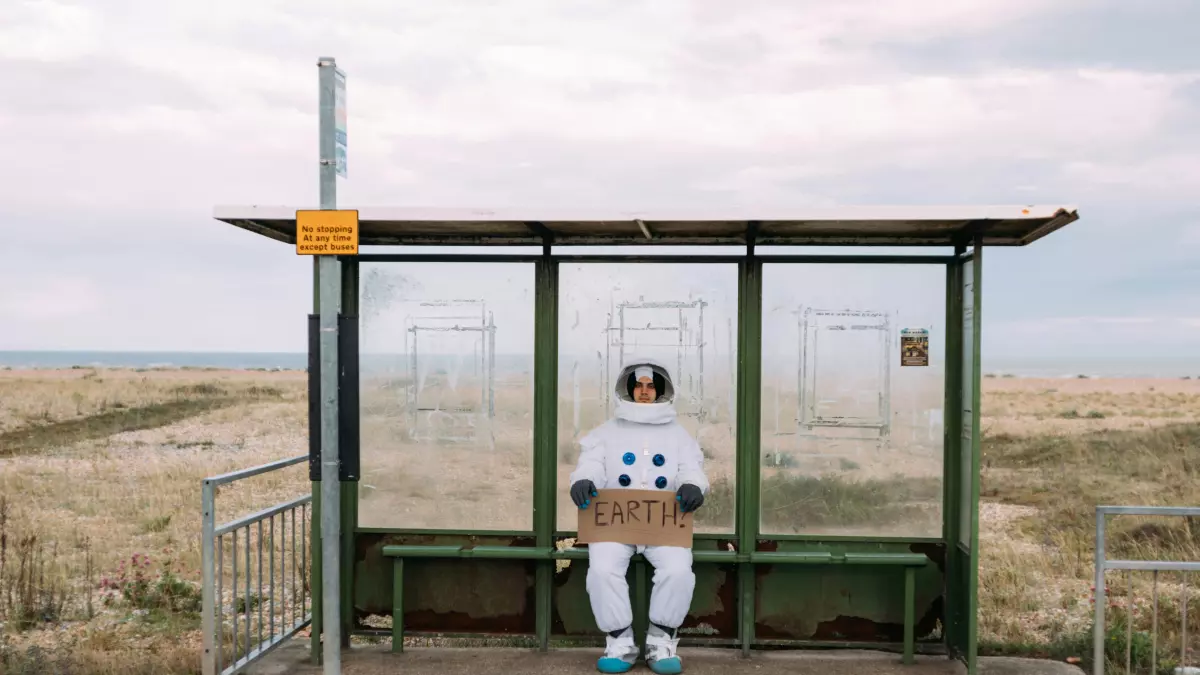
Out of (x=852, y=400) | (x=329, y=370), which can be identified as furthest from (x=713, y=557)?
(x=329, y=370)

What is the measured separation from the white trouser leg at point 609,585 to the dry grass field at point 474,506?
1.66 feet

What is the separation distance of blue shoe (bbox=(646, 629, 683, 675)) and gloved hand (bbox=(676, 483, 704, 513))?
79cm

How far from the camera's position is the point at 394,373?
20.1 feet

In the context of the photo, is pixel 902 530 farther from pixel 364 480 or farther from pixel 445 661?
pixel 364 480

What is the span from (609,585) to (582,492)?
563mm

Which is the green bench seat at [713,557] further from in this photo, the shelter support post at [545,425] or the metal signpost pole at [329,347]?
the metal signpost pole at [329,347]

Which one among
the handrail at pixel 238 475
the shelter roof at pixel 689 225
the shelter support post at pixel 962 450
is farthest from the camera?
the shelter support post at pixel 962 450

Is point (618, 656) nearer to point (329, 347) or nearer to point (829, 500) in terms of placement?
point (829, 500)

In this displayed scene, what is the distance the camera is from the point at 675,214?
17.4ft

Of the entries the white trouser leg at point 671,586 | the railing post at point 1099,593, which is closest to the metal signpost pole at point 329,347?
the white trouser leg at point 671,586

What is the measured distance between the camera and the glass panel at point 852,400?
601 centimetres

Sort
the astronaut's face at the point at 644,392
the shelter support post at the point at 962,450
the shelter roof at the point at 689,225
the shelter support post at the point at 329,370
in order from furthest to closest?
the astronaut's face at the point at 644,392 < the shelter support post at the point at 962,450 < the shelter roof at the point at 689,225 < the shelter support post at the point at 329,370

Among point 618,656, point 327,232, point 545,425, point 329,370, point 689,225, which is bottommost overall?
point 618,656

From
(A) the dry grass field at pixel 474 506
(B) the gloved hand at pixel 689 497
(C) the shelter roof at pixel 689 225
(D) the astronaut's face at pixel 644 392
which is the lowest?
(A) the dry grass field at pixel 474 506
